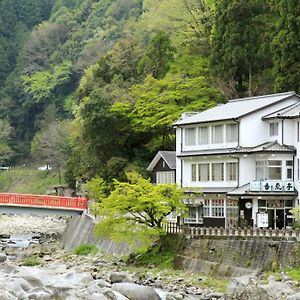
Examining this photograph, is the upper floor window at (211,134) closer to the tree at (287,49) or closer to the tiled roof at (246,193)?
the tiled roof at (246,193)

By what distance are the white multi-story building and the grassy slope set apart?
1775 inches

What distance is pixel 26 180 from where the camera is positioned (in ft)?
287

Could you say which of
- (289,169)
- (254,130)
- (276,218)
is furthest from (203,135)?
(276,218)

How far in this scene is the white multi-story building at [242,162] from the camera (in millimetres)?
34062

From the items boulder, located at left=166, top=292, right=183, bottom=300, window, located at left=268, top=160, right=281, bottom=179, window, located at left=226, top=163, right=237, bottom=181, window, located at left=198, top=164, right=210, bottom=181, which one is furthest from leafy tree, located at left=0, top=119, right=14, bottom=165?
boulder, located at left=166, top=292, right=183, bottom=300

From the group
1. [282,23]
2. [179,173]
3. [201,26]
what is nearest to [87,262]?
[179,173]

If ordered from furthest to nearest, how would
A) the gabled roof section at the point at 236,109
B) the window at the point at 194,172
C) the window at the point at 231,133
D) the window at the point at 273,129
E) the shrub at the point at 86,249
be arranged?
the shrub at the point at 86,249 < the window at the point at 194,172 < the gabled roof section at the point at 236,109 < the window at the point at 231,133 < the window at the point at 273,129

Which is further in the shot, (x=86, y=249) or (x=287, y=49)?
(x=287, y=49)

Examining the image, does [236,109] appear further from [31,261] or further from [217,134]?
[31,261]

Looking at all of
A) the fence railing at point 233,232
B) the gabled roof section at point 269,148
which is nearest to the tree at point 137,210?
the fence railing at point 233,232

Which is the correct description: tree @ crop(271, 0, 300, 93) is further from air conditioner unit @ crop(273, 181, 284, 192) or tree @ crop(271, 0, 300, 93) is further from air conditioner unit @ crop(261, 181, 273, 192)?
air conditioner unit @ crop(261, 181, 273, 192)

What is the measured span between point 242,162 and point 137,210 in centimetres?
573

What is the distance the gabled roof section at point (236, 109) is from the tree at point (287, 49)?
2898 mm

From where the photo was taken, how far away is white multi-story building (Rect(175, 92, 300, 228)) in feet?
112
